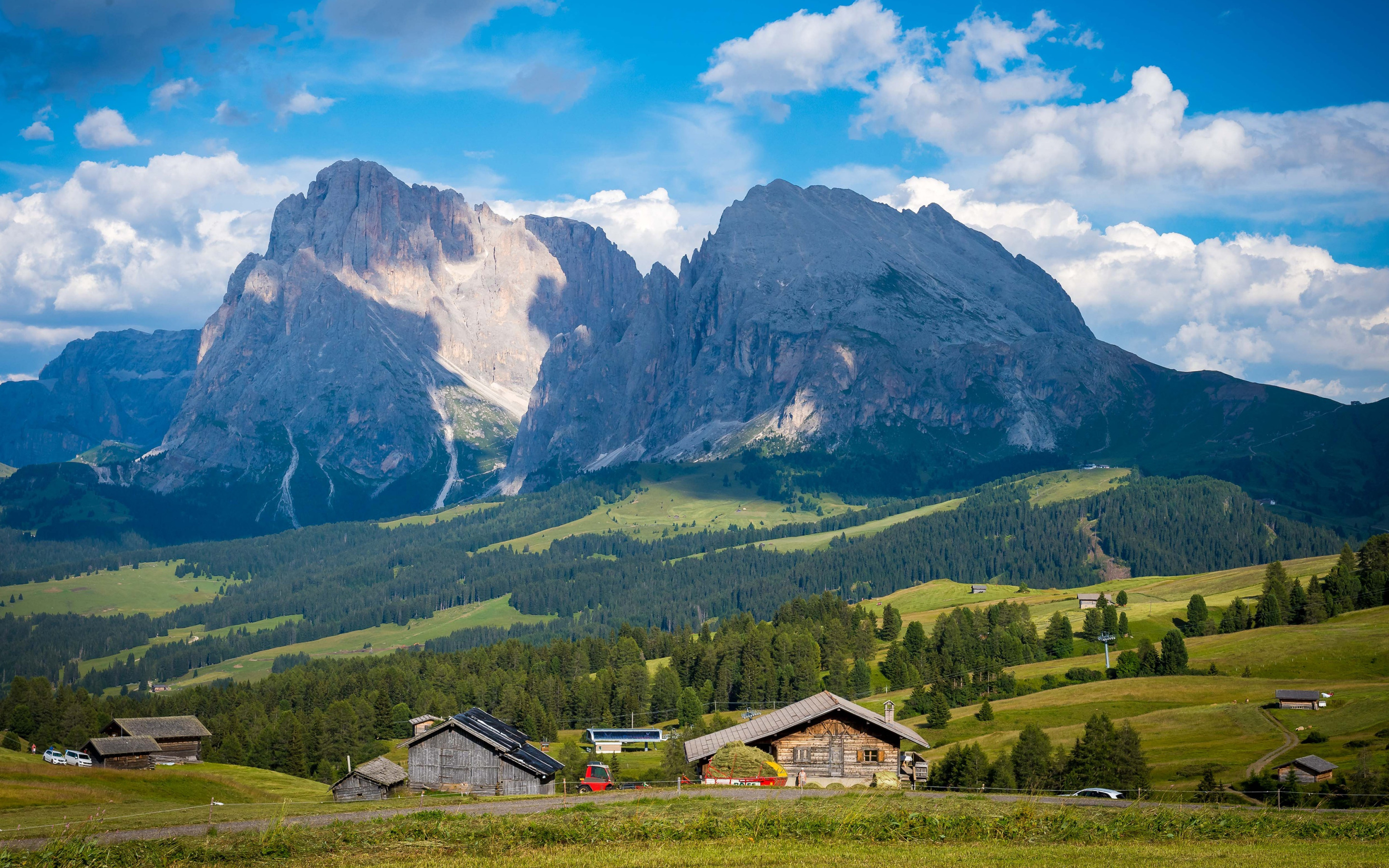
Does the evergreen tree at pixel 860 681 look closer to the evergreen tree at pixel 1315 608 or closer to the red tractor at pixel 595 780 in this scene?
the evergreen tree at pixel 1315 608

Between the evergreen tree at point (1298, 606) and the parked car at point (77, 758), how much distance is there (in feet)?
559

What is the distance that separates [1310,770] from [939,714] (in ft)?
179

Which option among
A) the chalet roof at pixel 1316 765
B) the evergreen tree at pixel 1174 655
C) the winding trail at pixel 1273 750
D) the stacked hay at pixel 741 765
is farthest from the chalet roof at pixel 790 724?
the evergreen tree at pixel 1174 655

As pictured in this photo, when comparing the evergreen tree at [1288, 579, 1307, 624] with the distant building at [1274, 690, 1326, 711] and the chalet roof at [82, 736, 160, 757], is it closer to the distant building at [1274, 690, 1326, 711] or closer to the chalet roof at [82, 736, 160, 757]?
the distant building at [1274, 690, 1326, 711]

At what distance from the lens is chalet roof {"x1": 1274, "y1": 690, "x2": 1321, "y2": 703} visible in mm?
115500

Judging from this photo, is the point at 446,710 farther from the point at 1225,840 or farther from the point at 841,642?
the point at 1225,840

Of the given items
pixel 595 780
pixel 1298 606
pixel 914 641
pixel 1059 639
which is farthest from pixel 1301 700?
pixel 595 780

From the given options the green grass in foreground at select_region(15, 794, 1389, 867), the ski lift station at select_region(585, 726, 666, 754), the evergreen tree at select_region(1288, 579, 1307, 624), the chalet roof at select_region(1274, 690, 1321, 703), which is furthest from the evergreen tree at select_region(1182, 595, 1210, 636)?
the green grass in foreground at select_region(15, 794, 1389, 867)

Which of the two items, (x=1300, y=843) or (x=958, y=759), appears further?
(x=958, y=759)

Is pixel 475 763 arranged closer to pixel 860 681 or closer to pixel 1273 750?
pixel 1273 750

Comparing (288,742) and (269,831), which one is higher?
(269,831)

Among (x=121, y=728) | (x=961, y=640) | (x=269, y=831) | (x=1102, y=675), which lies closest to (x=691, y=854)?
(x=269, y=831)

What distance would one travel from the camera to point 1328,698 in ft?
383

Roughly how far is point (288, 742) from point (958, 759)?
87.6 meters
